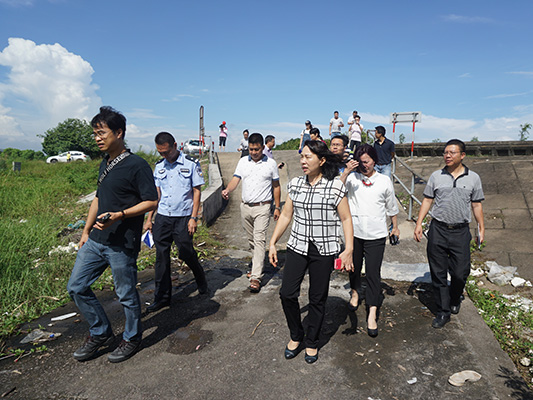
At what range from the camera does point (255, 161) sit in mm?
5109

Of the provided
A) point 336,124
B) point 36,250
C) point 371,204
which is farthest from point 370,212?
point 336,124

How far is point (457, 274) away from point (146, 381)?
3.35 meters

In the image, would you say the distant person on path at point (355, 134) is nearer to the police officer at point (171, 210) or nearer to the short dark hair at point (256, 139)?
the short dark hair at point (256, 139)

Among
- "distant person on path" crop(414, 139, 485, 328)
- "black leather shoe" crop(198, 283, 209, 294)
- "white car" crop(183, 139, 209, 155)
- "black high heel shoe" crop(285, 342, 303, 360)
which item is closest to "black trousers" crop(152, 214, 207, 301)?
"black leather shoe" crop(198, 283, 209, 294)

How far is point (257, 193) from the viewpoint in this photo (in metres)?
4.92

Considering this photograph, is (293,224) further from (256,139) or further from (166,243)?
(256,139)

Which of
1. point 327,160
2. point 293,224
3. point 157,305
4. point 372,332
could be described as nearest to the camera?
point 327,160

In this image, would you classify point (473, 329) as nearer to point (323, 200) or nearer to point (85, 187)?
point (323, 200)

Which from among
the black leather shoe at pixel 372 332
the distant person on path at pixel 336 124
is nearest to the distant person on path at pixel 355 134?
the distant person on path at pixel 336 124

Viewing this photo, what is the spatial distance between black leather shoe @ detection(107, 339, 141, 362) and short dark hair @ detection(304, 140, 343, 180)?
2.28 metres

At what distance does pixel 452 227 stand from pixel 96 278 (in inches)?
144

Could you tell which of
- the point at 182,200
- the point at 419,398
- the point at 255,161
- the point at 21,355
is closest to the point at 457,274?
the point at 419,398

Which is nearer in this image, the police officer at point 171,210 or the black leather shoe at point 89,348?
the black leather shoe at point 89,348

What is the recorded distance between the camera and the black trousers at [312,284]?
10.1 feet
